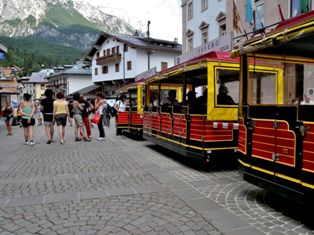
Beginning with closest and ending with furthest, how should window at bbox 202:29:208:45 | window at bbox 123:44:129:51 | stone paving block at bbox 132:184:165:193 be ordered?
1. stone paving block at bbox 132:184:165:193
2. window at bbox 202:29:208:45
3. window at bbox 123:44:129:51

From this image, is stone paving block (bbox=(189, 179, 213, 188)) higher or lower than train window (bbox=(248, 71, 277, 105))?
lower

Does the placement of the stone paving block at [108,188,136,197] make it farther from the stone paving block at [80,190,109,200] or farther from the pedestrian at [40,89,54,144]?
the pedestrian at [40,89,54,144]

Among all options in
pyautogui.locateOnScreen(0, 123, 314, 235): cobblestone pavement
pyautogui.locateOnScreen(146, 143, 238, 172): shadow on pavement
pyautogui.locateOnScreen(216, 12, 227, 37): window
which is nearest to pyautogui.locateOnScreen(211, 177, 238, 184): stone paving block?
pyautogui.locateOnScreen(0, 123, 314, 235): cobblestone pavement

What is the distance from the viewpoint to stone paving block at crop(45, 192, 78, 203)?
17.6 ft

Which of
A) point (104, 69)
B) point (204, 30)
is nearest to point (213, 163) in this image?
point (204, 30)

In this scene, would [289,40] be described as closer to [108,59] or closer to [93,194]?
[93,194]

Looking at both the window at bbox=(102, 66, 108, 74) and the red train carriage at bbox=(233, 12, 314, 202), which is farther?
the window at bbox=(102, 66, 108, 74)

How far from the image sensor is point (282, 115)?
468 cm

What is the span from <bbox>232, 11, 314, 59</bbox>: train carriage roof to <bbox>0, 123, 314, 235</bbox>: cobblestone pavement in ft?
7.86

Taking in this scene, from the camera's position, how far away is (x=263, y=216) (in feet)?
15.1

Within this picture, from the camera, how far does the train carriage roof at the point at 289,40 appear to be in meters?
4.10

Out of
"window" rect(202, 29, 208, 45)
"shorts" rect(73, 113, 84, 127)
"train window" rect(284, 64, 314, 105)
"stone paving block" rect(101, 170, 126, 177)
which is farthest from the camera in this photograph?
"window" rect(202, 29, 208, 45)

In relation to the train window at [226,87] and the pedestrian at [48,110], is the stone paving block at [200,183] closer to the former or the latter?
the train window at [226,87]

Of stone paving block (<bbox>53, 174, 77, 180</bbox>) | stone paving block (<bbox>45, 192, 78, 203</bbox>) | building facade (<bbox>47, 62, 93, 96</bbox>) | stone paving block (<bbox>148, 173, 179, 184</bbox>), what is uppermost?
building facade (<bbox>47, 62, 93, 96</bbox>)
